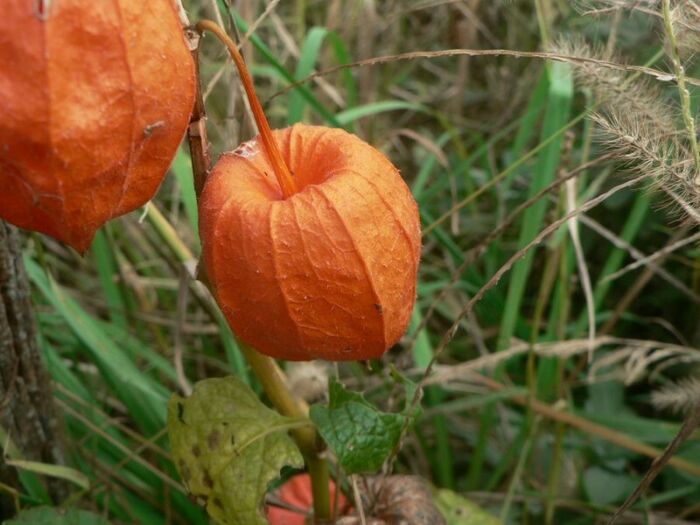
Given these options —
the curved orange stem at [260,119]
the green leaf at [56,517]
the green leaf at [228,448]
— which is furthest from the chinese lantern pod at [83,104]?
the green leaf at [56,517]

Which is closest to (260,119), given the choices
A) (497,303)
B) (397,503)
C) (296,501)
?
(397,503)

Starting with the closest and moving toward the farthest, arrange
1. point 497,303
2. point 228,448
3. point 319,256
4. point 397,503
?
point 319,256 < point 228,448 < point 397,503 < point 497,303

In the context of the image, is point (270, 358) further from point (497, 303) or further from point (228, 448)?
point (497, 303)

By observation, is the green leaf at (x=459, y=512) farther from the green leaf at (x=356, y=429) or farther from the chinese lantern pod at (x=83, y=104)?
the chinese lantern pod at (x=83, y=104)

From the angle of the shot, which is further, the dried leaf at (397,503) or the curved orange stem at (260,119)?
the dried leaf at (397,503)

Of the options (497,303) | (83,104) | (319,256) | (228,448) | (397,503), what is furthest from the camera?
(497,303)

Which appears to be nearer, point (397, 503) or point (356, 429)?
point (356, 429)
